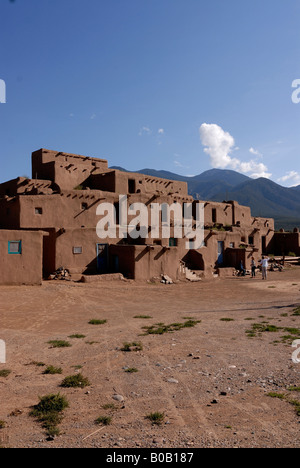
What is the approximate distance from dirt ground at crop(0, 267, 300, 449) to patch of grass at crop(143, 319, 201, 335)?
0.77 feet

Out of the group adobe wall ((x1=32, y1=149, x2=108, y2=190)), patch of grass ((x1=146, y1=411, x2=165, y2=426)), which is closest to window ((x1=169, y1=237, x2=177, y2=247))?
adobe wall ((x1=32, y1=149, x2=108, y2=190))

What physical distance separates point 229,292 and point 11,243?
1169 centimetres

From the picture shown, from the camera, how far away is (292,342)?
8008 mm

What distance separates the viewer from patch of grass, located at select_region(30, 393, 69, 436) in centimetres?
420

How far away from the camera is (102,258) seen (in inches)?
857

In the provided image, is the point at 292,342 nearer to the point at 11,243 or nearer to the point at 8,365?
the point at 8,365

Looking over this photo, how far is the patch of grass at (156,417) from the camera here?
4315 mm

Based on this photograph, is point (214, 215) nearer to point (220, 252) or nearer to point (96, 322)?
point (220, 252)

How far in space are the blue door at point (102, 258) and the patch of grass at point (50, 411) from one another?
1662 centimetres

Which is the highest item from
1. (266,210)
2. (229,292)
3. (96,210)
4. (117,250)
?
(266,210)

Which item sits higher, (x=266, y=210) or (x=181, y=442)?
(x=266, y=210)

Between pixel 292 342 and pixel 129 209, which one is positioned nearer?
pixel 292 342

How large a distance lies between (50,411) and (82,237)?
1669 centimetres
